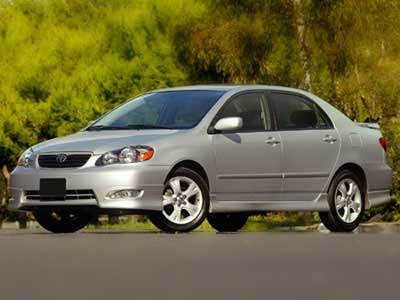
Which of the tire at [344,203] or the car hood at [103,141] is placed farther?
the tire at [344,203]

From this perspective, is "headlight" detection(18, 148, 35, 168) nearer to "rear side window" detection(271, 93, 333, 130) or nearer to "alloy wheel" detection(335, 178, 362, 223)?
"rear side window" detection(271, 93, 333, 130)

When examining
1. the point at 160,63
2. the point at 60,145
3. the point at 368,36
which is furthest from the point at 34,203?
the point at 160,63

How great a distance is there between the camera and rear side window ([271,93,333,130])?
54.4 ft

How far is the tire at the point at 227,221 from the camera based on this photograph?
17.4 metres

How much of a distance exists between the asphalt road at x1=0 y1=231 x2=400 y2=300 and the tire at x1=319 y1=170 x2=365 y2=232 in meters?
1.34

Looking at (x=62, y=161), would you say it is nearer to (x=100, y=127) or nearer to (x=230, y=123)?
(x=100, y=127)

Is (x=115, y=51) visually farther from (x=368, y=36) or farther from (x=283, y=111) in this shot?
(x=283, y=111)

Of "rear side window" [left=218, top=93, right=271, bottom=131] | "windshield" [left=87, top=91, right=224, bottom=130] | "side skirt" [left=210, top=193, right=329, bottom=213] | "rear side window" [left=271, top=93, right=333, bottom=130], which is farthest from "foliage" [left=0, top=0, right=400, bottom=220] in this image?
"windshield" [left=87, top=91, right=224, bottom=130]

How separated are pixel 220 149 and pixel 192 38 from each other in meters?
15.8

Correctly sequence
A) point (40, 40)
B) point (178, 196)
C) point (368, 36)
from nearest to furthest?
point (178, 196), point (368, 36), point (40, 40)

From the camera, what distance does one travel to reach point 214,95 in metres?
16.1

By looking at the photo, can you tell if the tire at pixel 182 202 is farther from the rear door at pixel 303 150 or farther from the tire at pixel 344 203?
the tire at pixel 344 203

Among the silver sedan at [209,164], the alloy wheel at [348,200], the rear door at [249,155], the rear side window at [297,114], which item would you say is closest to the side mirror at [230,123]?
the silver sedan at [209,164]

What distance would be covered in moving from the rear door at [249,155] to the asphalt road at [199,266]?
0.88 metres
